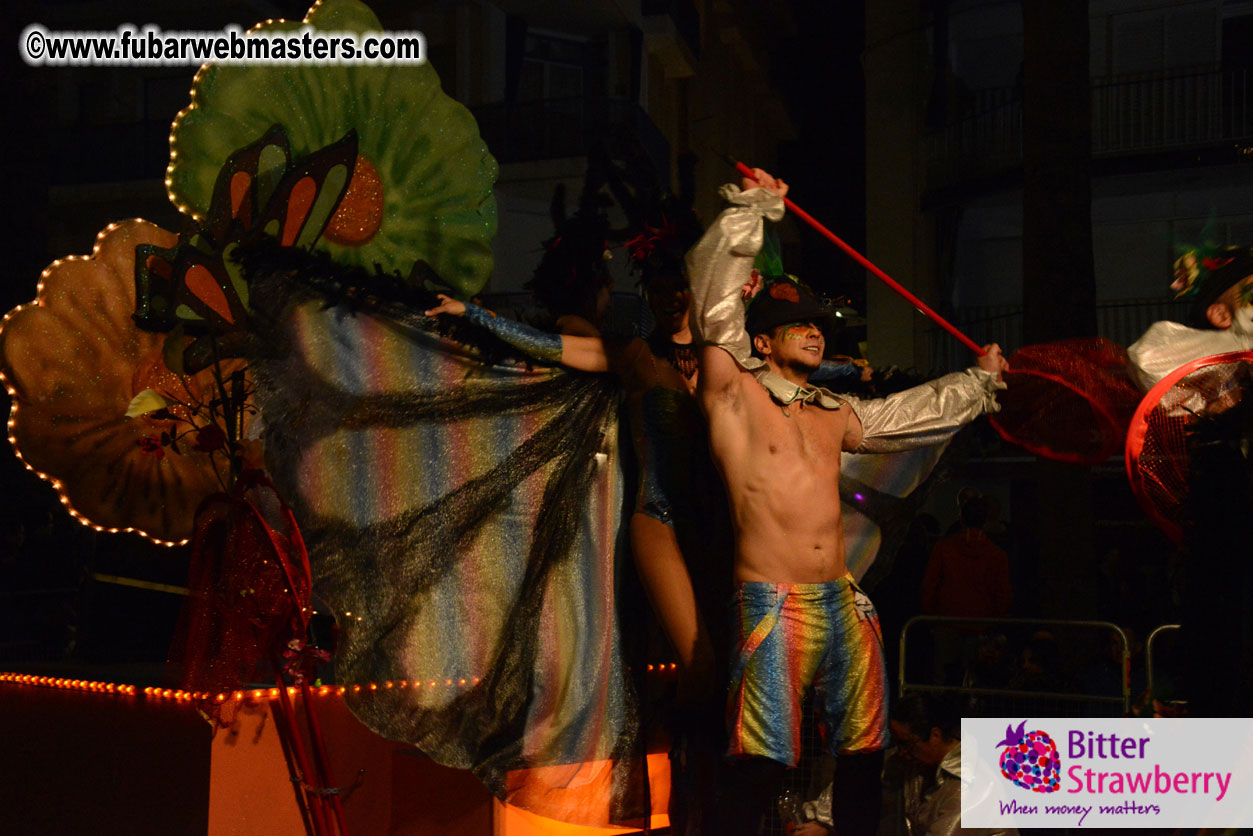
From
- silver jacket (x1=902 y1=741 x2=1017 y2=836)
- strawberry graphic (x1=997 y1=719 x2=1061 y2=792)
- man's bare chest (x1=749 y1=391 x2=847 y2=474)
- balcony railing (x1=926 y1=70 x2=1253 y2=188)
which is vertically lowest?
silver jacket (x1=902 y1=741 x2=1017 y2=836)

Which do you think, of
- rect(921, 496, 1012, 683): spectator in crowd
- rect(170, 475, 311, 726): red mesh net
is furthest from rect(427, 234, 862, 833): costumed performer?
rect(921, 496, 1012, 683): spectator in crowd

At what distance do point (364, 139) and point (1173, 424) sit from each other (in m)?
3.17

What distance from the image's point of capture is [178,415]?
6.11 m

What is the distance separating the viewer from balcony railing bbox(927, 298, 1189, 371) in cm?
1559

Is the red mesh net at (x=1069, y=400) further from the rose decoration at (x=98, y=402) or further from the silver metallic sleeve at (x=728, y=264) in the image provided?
the rose decoration at (x=98, y=402)

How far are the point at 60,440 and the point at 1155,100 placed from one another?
13.9 m

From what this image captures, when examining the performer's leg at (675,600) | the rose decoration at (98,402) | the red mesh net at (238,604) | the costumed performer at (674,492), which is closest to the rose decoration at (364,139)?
the costumed performer at (674,492)

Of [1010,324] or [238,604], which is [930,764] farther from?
[1010,324]

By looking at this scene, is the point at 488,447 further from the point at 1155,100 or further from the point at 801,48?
the point at 801,48

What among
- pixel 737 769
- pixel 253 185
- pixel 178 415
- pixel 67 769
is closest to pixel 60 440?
pixel 178 415

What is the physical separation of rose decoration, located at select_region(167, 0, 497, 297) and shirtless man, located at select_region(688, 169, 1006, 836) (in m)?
1.70

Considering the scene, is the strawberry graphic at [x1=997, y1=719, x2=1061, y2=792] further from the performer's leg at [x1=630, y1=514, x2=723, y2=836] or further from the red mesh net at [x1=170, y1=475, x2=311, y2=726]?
the red mesh net at [x1=170, y1=475, x2=311, y2=726]

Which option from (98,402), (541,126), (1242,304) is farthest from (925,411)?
(541,126)

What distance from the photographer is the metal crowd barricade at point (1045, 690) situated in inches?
217
